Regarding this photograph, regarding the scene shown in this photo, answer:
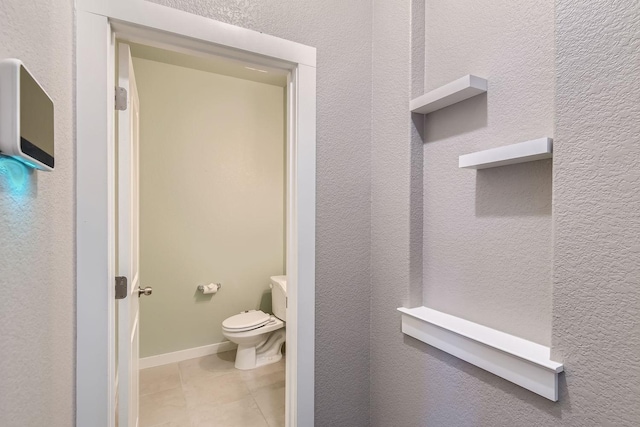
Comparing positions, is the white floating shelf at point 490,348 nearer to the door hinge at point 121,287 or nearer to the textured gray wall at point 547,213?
the textured gray wall at point 547,213

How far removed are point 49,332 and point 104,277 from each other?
1.02ft

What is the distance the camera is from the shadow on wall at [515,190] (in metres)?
0.93

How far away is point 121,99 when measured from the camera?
1.22 metres

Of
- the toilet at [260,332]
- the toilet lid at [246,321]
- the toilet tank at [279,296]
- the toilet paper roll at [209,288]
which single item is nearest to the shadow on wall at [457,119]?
the toilet at [260,332]

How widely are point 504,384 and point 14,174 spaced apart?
1.30 m

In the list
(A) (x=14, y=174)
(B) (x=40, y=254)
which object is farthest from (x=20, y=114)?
(B) (x=40, y=254)

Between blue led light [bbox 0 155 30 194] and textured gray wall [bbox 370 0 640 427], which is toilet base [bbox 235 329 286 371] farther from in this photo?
blue led light [bbox 0 155 30 194]

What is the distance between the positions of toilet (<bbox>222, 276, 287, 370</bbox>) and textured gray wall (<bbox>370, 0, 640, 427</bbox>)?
141 cm

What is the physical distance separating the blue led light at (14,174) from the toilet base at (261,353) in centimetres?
246

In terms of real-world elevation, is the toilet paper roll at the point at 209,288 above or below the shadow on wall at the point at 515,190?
below

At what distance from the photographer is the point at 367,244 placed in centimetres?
153

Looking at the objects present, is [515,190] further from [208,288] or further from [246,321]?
[208,288]

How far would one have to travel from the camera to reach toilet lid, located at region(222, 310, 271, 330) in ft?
8.57

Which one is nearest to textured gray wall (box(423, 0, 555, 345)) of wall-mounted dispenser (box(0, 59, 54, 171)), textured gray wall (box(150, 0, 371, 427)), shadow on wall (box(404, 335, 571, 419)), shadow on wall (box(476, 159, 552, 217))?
shadow on wall (box(476, 159, 552, 217))
